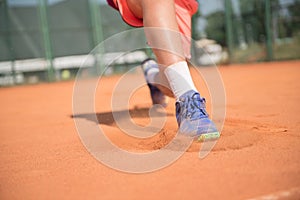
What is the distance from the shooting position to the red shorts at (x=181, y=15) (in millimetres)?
1898

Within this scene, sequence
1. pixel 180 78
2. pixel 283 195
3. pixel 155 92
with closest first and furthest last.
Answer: pixel 283 195 < pixel 180 78 < pixel 155 92

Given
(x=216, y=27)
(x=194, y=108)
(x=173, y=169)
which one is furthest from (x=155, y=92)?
(x=216, y=27)

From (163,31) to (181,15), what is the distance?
0.45 m

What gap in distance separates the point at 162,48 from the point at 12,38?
28.1 feet

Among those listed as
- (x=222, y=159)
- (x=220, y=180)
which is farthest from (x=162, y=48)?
(x=220, y=180)

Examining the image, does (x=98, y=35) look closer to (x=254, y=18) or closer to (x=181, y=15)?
(x=254, y=18)

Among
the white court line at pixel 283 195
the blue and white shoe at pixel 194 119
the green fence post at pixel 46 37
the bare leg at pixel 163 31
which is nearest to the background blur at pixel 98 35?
the green fence post at pixel 46 37

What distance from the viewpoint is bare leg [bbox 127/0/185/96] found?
1630 millimetres

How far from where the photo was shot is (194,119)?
1.46 meters

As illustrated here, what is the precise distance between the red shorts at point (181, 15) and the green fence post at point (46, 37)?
26.6 feet

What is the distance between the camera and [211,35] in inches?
427

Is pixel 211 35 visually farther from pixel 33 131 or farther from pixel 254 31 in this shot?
pixel 33 131

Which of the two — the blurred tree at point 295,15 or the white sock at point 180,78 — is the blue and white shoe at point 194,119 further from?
the blurred tree at point 295,15

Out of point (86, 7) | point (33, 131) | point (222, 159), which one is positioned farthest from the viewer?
point (86, 7)
